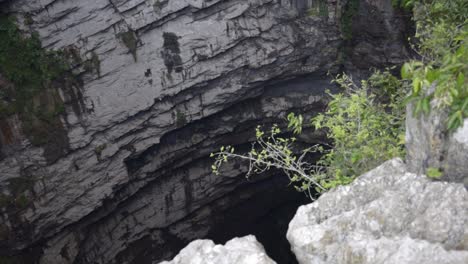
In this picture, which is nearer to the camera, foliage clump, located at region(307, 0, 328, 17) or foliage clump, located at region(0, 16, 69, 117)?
foliage clump, located at region(0, 16, 69, 117)

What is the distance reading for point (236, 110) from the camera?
10.8 meters

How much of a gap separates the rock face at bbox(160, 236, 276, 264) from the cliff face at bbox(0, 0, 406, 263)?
6509 millimetres

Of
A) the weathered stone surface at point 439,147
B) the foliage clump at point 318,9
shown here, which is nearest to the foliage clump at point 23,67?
the foliage clump at point 318,9

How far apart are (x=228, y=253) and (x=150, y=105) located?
6.90 metres

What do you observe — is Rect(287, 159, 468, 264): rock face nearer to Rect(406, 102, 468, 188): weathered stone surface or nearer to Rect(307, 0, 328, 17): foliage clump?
Rect(406, 102, 468, 188): weathered stone surface

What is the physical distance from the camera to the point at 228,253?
3.06 meters

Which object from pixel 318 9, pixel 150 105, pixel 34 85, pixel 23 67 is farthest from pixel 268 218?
pixel 23 67

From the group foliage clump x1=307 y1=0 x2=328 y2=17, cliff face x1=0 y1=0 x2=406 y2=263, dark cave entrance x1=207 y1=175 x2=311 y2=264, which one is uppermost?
foliage clump x1=307 y1=0 x2=328 y2=17

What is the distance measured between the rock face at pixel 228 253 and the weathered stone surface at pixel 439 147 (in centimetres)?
138

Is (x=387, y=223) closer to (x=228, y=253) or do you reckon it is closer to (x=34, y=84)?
(x=228, y=253)

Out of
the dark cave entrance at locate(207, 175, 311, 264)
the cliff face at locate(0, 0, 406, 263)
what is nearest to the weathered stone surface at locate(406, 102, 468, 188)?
the cliff face at locate(0, 0, 406, 263)

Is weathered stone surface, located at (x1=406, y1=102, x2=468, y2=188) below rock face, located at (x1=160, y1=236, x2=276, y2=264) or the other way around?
the other way around

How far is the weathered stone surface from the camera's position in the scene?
107 inches

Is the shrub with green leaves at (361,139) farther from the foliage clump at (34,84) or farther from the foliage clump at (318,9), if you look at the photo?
the foliage clump at (34,84)
